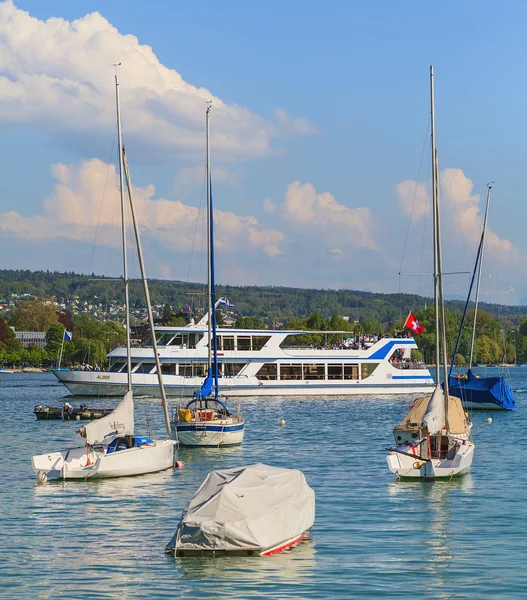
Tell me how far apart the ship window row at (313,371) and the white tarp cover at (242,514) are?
65.0 meters

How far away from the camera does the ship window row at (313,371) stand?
92125 mm

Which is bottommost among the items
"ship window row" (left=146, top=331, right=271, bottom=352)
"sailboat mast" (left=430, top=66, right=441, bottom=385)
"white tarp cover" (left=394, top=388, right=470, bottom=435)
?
"white tarp cover" (left=394, top=388, right=470, bottom=435)

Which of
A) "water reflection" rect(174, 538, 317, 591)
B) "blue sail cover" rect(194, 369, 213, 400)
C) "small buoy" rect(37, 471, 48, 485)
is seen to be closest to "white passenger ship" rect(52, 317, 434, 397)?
"blue sail cover" rect(194, 369, 213, 400)

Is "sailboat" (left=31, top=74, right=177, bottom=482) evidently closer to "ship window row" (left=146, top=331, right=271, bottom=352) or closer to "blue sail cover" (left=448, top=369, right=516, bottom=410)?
"blue sail cover" (left=448, top=369, right=516, bottom=410)

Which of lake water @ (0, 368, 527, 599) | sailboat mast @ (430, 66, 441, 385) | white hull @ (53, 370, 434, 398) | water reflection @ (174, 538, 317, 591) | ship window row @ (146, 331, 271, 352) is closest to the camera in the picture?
lake water @ (0, 368, 527, 599)

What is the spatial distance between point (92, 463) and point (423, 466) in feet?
40.1

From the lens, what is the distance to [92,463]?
38.2m

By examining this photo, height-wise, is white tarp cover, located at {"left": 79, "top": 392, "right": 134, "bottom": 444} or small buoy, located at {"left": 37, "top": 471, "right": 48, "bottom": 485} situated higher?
white tarp cover, located at {"left": 79, "top": 392, "right": 134, "bottom": 444}

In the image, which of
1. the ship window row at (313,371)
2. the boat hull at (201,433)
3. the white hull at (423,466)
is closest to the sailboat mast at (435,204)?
the white hull at (423,466)

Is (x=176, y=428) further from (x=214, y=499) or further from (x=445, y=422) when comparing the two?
(x=214, y=499)

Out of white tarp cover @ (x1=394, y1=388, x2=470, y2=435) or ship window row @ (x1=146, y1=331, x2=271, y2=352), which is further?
ship window row @ (x1=146, y1=331, x2=271, y2=352)

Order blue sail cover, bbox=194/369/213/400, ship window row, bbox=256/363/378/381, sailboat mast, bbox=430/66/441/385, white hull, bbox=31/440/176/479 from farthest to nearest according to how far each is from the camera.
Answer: ship window row, bbox=256/363/378/381 → blue sail cover, bbox=194/369/213/400 → sailboat mast, bbox=430/66/441/385 → white hull, bbox=31/440/176/479

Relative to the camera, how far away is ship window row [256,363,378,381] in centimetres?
9212

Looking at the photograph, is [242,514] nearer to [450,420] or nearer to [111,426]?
[111,426]
